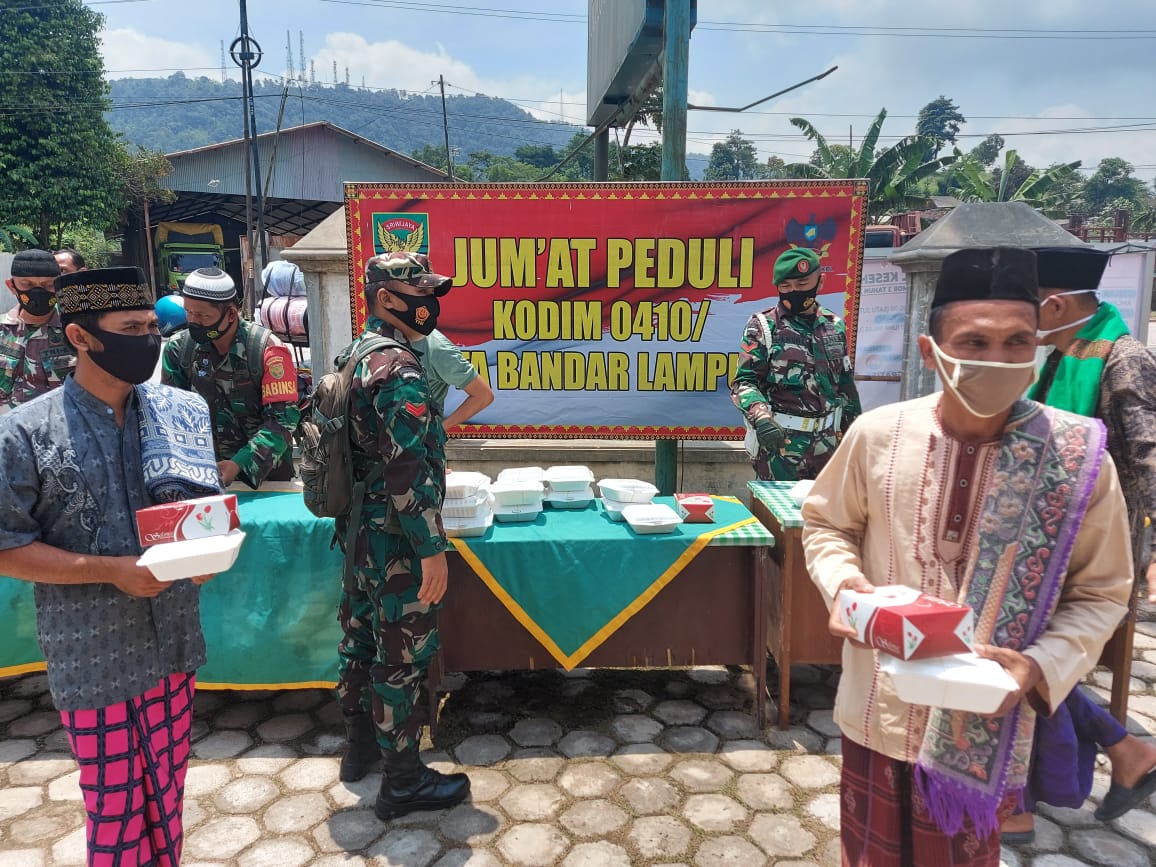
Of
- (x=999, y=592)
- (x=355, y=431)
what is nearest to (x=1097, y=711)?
(x=999, y=592)

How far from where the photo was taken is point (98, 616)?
1.91 m

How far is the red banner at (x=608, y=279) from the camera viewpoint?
5.30 metres

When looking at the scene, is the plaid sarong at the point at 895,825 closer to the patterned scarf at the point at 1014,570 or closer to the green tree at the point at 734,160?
the patterned scarf at the point at 1014,570

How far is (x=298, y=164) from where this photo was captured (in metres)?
29.8

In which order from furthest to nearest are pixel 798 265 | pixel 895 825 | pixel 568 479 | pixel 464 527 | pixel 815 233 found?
pixel 815 233 → pixel 798 265 → pixel 568 479 → pixel 464 527 → pixel 895 825

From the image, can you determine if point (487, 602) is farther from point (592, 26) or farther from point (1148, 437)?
point (592, 26)

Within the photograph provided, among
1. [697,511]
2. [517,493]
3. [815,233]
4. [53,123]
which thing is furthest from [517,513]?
[53,123]

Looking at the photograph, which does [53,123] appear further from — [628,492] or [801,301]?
[628,492]

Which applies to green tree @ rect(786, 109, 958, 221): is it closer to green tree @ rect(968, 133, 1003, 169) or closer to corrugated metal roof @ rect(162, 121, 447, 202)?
corrugated metal roof @ rect(162, 121, 447, 202)

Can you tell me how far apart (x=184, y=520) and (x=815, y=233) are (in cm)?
470

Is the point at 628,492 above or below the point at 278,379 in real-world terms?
below

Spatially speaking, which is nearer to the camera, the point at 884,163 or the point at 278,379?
the point at 278,379

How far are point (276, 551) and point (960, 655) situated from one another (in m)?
2.96

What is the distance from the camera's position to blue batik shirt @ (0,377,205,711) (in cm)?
180
